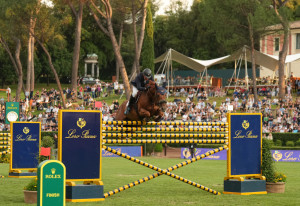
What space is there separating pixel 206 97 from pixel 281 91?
5822mm

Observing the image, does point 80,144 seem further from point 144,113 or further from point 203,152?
point 203,152

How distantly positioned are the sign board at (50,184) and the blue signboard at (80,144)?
4843mm

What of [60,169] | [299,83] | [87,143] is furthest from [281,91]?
[60,169]

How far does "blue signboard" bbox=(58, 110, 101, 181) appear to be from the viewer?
1202 centimetres

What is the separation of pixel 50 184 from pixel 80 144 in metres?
5.17

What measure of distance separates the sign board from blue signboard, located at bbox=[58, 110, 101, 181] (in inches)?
191

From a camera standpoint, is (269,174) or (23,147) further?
(23,147)

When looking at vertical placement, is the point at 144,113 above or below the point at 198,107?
below

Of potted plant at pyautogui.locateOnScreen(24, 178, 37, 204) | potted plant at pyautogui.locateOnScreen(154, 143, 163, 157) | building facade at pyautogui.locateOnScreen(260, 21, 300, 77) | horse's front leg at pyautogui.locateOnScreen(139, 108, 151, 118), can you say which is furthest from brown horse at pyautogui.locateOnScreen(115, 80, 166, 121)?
building facade at pyautogui.locateOnScreen(260, 21, 300, 77)

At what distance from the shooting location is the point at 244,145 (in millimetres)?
13656

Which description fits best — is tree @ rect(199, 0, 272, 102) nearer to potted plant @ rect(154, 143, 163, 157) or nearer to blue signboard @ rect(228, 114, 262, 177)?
potted plant @ rect(154, 143, 163, 157)

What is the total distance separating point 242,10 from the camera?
48438mm

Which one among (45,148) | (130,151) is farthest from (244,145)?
(130,151)

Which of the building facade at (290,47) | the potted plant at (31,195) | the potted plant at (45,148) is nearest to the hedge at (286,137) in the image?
the potted plant at (45,148)
